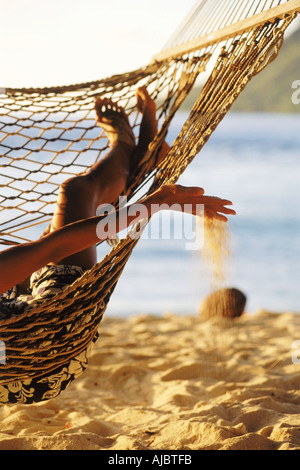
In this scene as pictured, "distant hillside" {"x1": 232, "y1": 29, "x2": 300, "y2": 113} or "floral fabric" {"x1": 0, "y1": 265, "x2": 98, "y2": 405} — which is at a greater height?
"distant hillside" {"x1": 232, "y1": 29, "x2": 300, "y2": 113}

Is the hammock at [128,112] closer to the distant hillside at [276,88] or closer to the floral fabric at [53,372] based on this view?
the floral fabric at [53,372]

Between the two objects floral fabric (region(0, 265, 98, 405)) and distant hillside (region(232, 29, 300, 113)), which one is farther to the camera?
distant hillside (region(232, 29, 300, 113))

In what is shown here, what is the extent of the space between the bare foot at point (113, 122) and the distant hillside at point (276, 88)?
16.1 meters

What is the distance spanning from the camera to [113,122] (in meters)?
1.93

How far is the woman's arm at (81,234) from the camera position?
44.4 inches

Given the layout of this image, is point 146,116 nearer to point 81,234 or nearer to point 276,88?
point 81,234

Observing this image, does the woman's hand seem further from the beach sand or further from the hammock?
the beach sand

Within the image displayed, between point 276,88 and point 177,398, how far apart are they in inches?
800

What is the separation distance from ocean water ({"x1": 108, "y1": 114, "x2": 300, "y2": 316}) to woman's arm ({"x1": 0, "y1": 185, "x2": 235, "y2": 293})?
25 cm

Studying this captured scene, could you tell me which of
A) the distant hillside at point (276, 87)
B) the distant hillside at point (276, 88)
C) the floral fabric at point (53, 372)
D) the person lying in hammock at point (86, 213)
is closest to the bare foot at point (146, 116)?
the person lying in hammock at point (86, 213)

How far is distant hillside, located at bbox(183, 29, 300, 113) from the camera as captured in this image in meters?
19.5

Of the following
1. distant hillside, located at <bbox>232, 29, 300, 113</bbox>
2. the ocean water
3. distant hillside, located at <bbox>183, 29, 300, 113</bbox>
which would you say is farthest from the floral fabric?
distant hillside, located at <bbox>232, 29, 300, 113</bbox>

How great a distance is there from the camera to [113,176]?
1.68 metres
